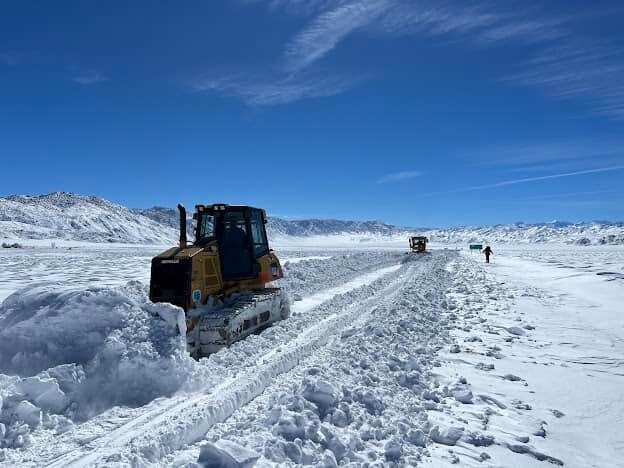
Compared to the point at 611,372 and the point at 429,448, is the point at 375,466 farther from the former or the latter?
the point at 611,372

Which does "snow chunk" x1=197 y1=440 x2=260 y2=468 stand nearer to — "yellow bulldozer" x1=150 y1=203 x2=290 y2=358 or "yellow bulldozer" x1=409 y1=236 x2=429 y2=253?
"yellow bulldozer" x1=150 y1=203 x2=290 y2=358

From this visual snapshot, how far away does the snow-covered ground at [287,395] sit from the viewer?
4.24 m

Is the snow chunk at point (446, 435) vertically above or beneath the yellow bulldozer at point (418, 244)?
beneath

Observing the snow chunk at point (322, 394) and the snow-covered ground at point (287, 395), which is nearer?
the snow-covered ground at point (287, 395)

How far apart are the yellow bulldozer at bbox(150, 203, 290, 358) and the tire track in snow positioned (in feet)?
4.14

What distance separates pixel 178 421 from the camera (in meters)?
4.70

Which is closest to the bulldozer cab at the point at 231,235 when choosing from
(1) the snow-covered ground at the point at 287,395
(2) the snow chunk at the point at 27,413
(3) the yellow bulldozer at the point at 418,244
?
(1) the snow-covered ground at the point at 287,395

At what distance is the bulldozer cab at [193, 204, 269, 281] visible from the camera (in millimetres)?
10070

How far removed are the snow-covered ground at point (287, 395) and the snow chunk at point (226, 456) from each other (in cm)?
1

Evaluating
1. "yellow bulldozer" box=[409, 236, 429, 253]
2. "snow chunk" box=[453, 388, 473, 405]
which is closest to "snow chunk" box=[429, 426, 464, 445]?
"snow chunk" box=[453, 388, 473, 405]

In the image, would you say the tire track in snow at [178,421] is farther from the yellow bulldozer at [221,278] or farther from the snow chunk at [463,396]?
the snow chunk at [463,396]

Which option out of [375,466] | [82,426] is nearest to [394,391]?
[375,466]

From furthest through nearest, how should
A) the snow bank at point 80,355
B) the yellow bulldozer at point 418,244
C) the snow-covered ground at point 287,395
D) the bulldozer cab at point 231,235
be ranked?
1. the yellow bulldozer at point 418,244
2. the bulldozer cab at point 231,235
3. the snow bank at point 80,355
4. the snow-covered ground at point 287,395

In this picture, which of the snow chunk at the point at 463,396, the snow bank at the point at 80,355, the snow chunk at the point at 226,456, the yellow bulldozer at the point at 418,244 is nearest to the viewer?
the snow chunk at the point at 226,456
